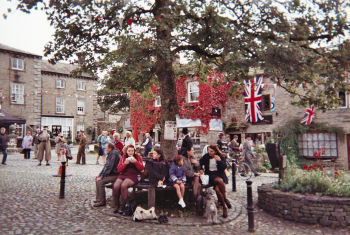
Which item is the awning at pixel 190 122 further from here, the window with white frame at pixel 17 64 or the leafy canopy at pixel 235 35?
the window with white frame at pixel 17 64

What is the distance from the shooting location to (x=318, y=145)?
18078 mm

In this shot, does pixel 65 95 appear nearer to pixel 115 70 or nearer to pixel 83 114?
pixel 83 114

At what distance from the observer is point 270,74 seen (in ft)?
19.7

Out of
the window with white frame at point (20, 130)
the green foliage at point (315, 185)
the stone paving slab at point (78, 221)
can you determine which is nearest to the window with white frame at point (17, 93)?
the window with white frame at point (20, 130)

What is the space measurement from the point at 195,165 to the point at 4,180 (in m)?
7.32

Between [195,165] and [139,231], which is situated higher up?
[195,165]

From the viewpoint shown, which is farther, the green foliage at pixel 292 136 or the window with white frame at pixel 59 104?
the window with white frame at pixel 59 104

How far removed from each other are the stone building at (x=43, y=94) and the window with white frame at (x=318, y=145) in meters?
22.2

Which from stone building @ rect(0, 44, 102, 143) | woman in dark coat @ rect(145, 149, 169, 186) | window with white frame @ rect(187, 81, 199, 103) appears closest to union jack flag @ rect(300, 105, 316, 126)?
window with white frame @ rect(187, 81, 199, 103)

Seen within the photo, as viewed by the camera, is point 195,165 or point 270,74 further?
point 195,165

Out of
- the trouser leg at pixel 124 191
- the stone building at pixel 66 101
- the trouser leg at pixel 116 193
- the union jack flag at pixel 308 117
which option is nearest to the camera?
the trouser leg at pixel 124 191

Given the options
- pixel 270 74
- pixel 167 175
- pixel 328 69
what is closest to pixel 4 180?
pixel 167 175

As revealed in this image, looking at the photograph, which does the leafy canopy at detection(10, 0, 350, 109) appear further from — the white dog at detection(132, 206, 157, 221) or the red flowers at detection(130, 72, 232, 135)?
the red flowers at detection(130, 72, 232, 135)

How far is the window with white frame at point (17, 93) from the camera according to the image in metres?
31.6
